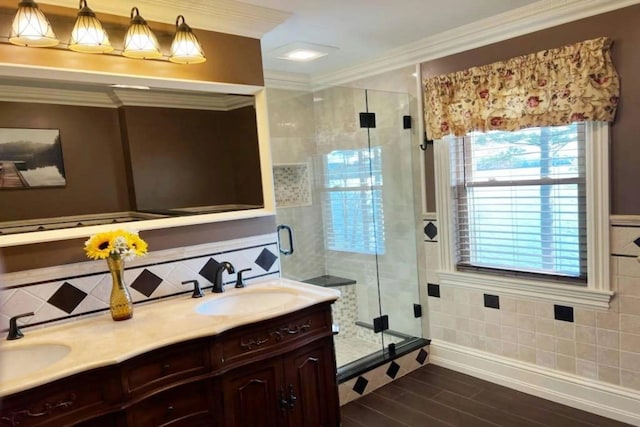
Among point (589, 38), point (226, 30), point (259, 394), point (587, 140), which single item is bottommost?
point (259, 394)

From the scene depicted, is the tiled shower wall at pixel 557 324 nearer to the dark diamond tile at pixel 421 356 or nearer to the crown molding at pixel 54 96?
the dark diamond tile at pixel 421 356

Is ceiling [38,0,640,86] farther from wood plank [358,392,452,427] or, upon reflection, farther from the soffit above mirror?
wood plank [358,392,452,427]

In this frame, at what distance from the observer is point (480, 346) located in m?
3.11

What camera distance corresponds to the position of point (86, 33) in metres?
1.84

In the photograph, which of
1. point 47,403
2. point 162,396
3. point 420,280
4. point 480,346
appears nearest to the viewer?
point 47,403

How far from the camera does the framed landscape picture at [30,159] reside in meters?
1.89

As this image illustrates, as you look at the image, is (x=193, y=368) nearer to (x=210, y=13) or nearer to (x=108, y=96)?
(x=108, y=96)

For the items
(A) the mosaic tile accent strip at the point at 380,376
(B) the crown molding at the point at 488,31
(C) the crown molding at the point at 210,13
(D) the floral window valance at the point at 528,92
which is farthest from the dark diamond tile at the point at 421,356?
(C) the crown molding at the point at 210,13

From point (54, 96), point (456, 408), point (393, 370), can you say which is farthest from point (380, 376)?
point (54, 96)

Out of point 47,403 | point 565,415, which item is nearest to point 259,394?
point 47,403

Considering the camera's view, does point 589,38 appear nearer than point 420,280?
Yes

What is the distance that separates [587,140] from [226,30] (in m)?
2.08

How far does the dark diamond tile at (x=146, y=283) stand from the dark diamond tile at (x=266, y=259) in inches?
23.4

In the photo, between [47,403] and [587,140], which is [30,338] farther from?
[587,140]
